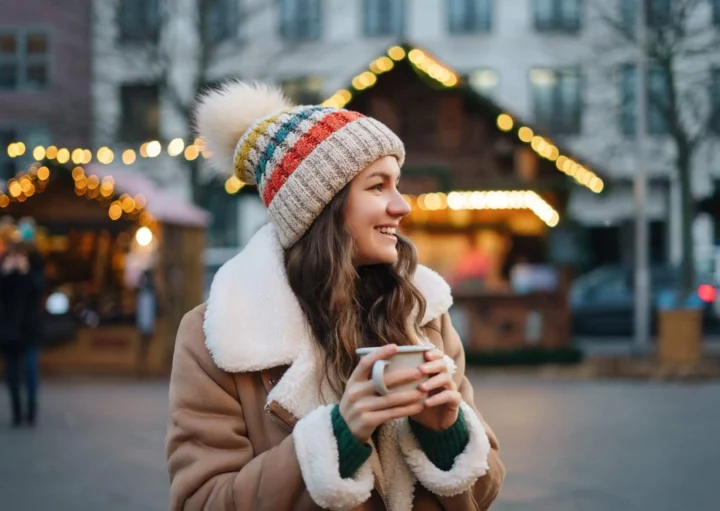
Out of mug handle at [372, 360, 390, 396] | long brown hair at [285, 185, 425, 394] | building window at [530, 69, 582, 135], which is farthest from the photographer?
building window at [530, 69, 582, 135]

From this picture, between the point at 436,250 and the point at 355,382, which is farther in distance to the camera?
the point at 436,250

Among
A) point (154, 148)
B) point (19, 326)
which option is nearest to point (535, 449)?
point (154, 148)

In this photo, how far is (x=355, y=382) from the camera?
228 cm

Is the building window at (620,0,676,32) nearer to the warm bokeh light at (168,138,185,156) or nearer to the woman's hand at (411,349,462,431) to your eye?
the warm bokeh light at (168,138,185,156)

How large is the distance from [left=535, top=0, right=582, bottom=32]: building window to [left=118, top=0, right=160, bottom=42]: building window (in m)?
13.0

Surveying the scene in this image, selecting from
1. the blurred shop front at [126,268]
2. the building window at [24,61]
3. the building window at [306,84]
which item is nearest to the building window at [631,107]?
the building window at [306,84]

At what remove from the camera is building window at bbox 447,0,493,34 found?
37.7m

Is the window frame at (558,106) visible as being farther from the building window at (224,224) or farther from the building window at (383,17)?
the building window at (224,224)

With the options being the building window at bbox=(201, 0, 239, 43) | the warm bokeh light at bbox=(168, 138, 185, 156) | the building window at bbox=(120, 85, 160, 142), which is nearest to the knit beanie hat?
the warm bokeh light at bbox=(168, 138, 185, 156)

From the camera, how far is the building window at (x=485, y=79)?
37.7 meters

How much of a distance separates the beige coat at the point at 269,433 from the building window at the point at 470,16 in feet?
119

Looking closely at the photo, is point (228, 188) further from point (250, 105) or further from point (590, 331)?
point (250, 105)

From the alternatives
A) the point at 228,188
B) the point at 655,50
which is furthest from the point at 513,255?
the point at 228,188

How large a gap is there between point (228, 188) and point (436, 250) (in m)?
5.03
